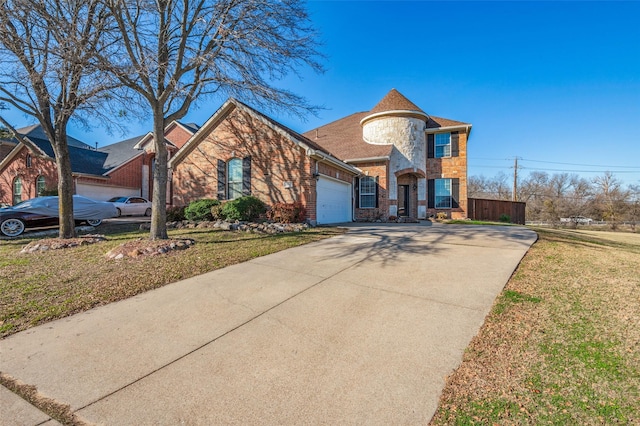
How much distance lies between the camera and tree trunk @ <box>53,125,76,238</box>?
8070 mm

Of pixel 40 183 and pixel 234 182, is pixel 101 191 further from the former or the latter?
pixel 234 182

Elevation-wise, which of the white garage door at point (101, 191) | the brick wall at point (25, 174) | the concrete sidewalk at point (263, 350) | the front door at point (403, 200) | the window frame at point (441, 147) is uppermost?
the window frame at point (441, 147)

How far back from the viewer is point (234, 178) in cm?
1213

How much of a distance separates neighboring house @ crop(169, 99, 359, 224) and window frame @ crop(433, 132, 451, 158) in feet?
22.9

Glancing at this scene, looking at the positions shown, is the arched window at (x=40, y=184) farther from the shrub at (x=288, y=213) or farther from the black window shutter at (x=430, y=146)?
the black window shutter at (x=430, y=146)

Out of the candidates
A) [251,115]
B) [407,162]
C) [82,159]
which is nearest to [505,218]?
[407,162]

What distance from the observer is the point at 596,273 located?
4559 mm

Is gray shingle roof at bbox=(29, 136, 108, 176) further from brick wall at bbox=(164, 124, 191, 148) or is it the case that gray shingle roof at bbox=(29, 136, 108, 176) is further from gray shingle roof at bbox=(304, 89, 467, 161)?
gray shingle roof at bbox=(304, 89, 467, 161)

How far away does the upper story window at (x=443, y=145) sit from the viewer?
55.8ft

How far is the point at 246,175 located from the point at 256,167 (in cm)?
65

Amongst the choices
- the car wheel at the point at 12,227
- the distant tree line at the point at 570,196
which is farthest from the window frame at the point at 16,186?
the distant tree line at the point at 570,196

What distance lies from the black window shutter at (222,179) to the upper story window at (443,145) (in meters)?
12.9

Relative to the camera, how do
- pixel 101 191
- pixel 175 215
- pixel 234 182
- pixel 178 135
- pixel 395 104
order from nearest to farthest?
pixel 234 182, pixel 175 215, pixel 395 104, pixel 101 191, pixel 178 135

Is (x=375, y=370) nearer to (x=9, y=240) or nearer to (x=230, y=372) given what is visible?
(x=230, y=372)
